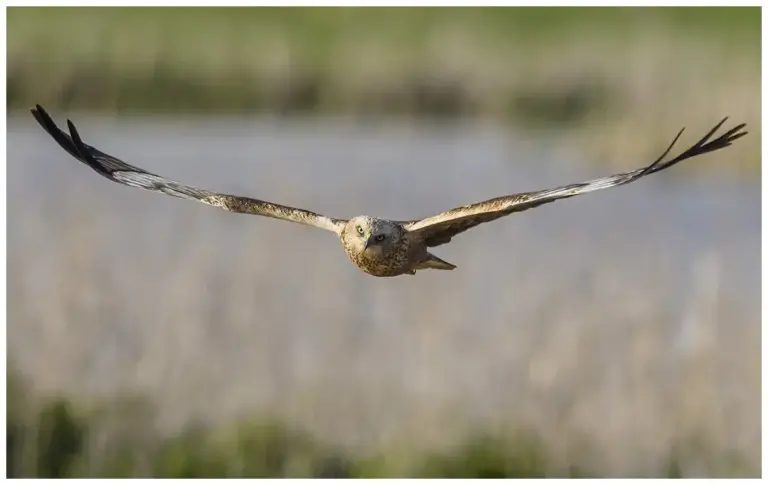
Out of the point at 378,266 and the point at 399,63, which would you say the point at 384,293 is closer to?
the point at 378,266

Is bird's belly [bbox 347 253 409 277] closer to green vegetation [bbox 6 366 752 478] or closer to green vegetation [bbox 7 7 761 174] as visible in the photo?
green vegetation [bbox 6 366 752 478]

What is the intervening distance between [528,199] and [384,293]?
12.8 feet

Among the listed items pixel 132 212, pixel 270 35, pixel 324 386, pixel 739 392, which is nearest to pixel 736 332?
pixel 739 392

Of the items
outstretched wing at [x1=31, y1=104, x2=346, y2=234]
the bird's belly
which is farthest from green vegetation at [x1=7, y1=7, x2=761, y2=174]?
the bird's belly

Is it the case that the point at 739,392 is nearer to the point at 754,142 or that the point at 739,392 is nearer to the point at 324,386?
the point at 324,386

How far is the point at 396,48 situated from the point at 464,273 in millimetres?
6065

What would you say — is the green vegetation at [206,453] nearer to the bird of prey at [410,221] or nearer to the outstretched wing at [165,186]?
the outstretched wing at [165,186]

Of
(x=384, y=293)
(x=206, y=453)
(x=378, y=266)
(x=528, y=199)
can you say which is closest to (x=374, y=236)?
(x=378, y=266)

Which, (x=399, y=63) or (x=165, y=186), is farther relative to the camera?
(x=399, y=63)

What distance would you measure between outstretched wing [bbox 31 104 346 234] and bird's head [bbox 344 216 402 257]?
0.16m

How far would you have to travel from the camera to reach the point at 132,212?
894 centimetres

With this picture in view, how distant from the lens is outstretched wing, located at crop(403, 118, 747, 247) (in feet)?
12.6

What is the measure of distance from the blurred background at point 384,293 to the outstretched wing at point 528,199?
2.31m

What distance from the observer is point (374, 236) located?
4152 millimetres
